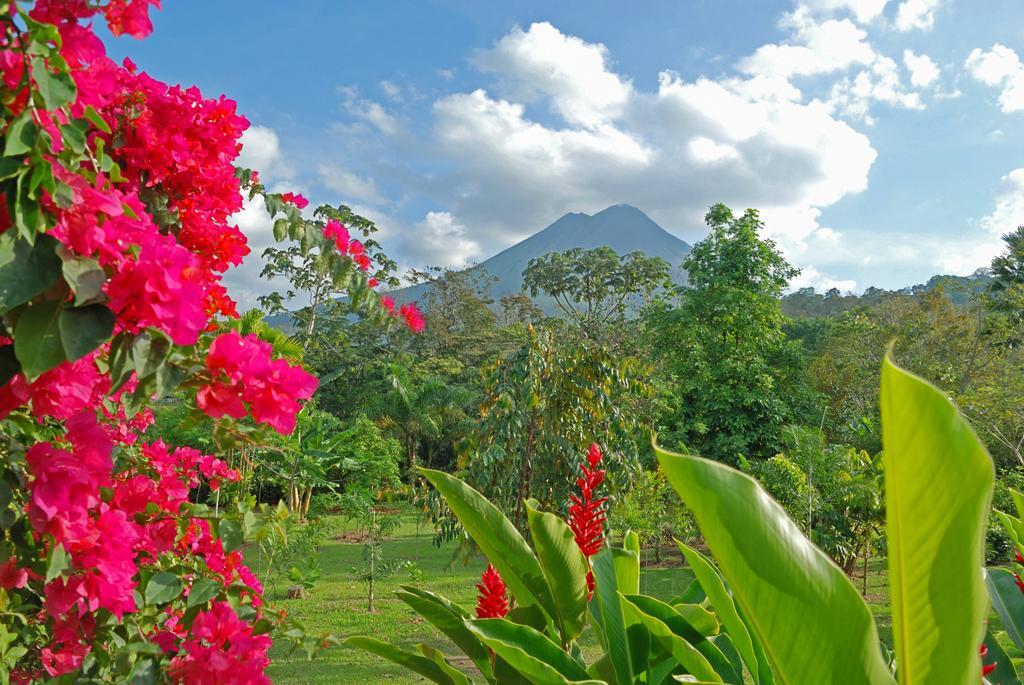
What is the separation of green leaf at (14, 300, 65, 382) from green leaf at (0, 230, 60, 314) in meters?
0.02

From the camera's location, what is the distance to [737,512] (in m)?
0.73

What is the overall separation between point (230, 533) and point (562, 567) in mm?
659

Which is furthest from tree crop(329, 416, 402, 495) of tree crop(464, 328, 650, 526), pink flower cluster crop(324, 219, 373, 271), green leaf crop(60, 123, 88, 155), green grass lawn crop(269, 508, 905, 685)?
green leaf crop(60, 123, 88, 155)

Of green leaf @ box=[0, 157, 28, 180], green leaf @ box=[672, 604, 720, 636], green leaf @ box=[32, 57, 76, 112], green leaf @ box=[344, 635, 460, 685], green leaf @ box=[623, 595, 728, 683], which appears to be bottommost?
green leaf @ box=[344, 635, 460, 685]

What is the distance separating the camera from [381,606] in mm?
7977

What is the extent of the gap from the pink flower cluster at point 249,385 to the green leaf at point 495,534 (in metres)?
0.45

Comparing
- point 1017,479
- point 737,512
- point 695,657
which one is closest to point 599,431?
point 695,657

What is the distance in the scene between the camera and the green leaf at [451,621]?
151 cm

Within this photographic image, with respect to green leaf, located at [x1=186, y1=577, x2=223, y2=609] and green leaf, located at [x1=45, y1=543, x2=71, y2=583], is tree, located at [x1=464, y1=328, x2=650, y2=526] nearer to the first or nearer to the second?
green leaf, located at [x1=186, y1=577, x2=223, y2=609]

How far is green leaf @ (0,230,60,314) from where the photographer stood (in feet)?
2.43

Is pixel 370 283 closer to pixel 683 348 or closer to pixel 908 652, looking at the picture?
pixel 908 652

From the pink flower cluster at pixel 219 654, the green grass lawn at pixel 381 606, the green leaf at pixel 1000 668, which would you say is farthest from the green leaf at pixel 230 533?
the green grass lawn at pixel 381 606

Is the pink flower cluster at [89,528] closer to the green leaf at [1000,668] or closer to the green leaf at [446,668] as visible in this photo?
the green leaf at [446,668]

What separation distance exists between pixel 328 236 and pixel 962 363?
16.5 m
